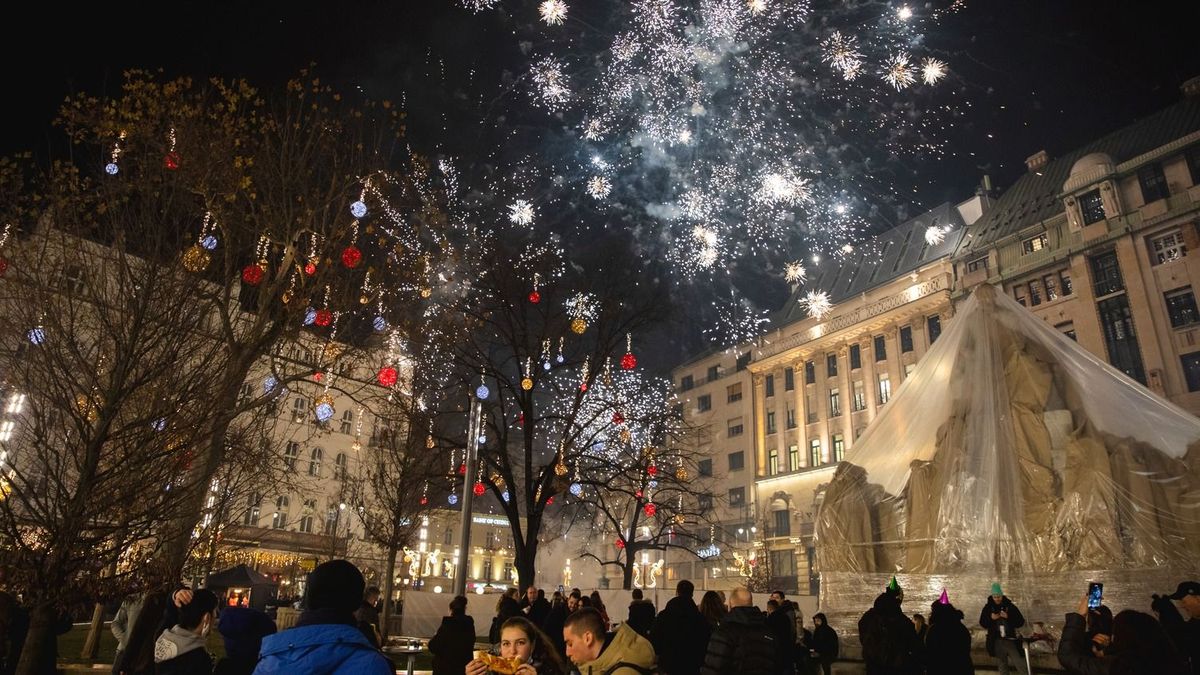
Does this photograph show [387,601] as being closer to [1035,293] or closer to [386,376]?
[386,376]

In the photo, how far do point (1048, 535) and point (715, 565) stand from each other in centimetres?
4966

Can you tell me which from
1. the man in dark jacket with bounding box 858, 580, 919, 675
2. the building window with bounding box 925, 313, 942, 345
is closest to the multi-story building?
the building window with bounding box 925, 313, 942, 345

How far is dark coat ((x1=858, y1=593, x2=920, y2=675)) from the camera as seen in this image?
8.27 m

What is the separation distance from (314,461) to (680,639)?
5506 centimetres

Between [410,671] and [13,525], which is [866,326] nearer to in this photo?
[410,671]

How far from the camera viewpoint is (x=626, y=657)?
414 centimetres

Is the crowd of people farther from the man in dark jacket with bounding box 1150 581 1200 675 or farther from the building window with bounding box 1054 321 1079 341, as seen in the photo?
the building window with bounding box 1054 321 1079 341

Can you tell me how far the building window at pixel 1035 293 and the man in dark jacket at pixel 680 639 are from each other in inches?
1728

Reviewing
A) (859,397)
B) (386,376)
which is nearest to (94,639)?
(386,376)

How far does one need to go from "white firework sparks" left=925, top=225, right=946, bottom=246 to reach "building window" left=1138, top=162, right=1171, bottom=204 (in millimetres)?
11675

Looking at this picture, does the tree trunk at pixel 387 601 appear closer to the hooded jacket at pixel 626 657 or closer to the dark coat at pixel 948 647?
the dark coat at pixel 948 647

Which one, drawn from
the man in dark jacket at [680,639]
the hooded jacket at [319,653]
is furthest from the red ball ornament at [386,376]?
the hooded jacket at [319,653]

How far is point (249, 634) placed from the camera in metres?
5.14

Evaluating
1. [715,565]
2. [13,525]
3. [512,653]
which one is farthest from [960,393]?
[715,565]
